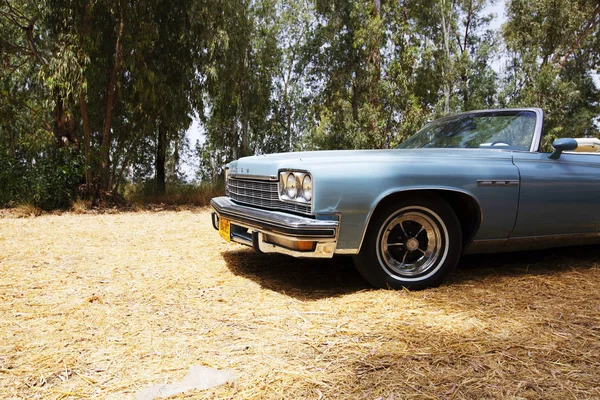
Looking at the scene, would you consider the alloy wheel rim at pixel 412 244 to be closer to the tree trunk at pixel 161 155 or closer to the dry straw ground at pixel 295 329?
the dry straw ground at pixel 295 329

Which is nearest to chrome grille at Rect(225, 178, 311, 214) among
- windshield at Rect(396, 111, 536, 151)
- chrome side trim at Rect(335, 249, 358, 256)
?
chrome side trim at Rect(335, 249, 358, 256)

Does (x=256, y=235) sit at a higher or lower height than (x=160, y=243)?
higher

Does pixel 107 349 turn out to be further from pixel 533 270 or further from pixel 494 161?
pixel 533 270

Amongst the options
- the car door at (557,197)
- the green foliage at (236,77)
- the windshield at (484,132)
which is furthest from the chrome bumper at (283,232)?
the green foliage at (236,77)

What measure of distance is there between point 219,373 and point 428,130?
343cm

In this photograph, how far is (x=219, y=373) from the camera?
6.76 feet

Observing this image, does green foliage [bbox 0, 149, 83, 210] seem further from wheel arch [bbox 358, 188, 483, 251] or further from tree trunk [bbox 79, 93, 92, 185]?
wheel arch [bbox 358, 188, 483, 251]

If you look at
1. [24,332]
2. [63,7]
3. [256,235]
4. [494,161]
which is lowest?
[24,332]

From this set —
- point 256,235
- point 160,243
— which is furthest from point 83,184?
point 256,235

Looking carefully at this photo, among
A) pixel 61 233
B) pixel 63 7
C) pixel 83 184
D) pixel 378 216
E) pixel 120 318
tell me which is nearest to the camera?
pixel 120 318

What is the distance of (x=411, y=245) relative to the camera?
3305 mm

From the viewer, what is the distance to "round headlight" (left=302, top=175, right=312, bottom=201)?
3041 millimetres

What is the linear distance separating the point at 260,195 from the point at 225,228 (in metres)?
0.52

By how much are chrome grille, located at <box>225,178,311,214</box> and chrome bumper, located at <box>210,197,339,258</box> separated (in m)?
0.07
